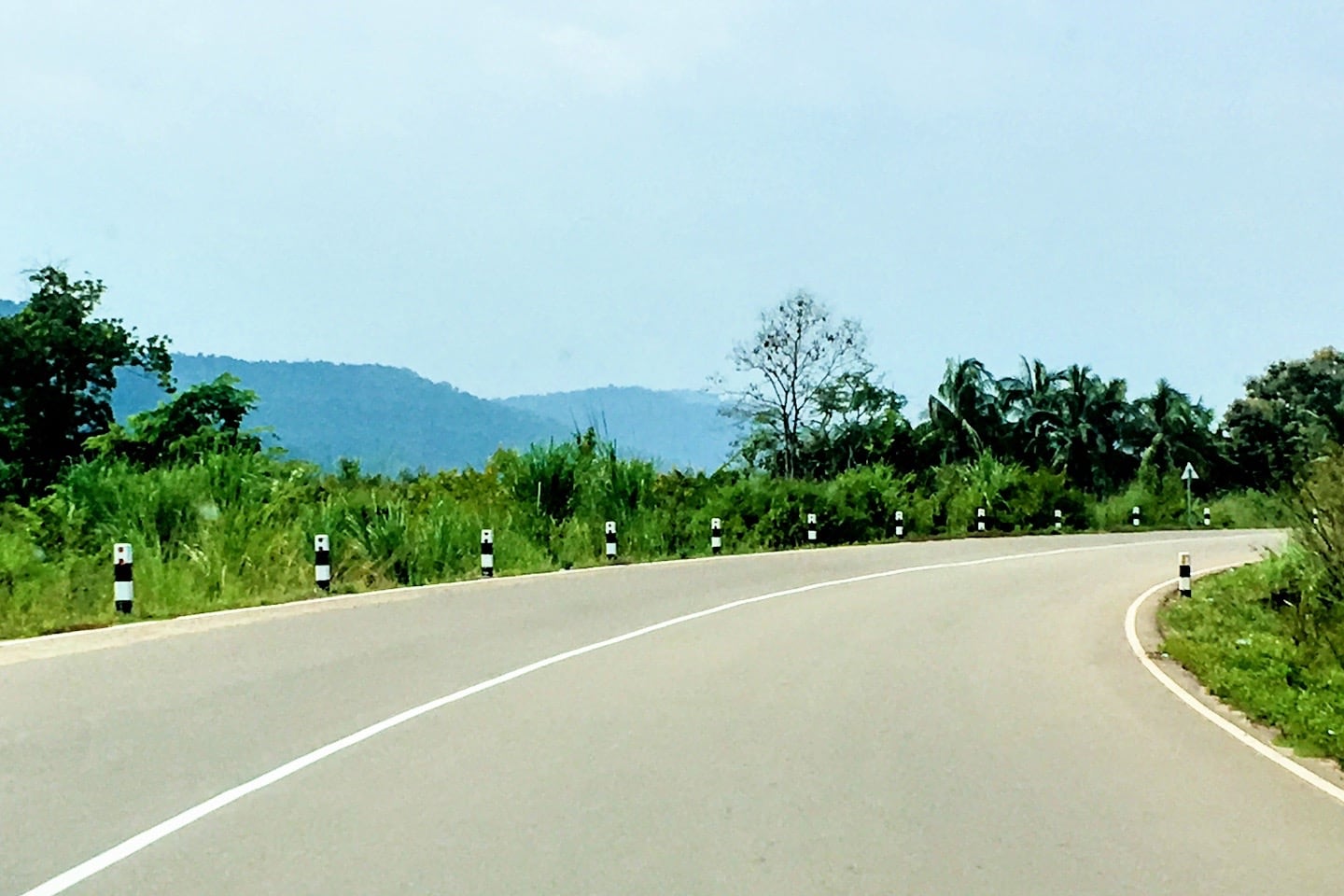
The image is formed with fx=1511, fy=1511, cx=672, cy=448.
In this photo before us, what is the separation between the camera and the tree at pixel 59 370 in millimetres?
47062

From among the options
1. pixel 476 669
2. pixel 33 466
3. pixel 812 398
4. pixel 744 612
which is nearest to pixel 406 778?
pixel 476 669

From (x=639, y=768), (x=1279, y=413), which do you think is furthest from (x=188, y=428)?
(x=1279, y=413)

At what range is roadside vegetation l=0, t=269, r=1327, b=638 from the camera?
22078 millimetres

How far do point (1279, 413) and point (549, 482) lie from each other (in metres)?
46.6

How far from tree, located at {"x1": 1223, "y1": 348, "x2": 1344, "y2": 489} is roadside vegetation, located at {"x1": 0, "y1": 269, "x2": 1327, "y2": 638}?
129 mm

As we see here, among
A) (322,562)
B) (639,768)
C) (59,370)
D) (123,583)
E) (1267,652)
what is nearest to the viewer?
(639,768)

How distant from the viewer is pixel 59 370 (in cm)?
4975

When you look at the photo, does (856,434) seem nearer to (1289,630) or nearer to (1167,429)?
(1167,429)

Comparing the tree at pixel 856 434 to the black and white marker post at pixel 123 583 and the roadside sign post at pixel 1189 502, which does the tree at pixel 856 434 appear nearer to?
the roadside sign post at pixel 1189 502

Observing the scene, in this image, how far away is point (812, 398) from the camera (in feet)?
197

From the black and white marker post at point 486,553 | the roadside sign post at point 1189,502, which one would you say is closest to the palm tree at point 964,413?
the roadside sign post at point 1189,502

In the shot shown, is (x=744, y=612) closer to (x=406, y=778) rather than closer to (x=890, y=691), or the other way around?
(x=890, y=691)

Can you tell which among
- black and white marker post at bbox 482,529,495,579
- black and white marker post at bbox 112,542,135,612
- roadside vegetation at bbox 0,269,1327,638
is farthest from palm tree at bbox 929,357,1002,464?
black and white marker post at bbox 112,542,135,612

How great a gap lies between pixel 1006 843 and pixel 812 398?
2099 inches
